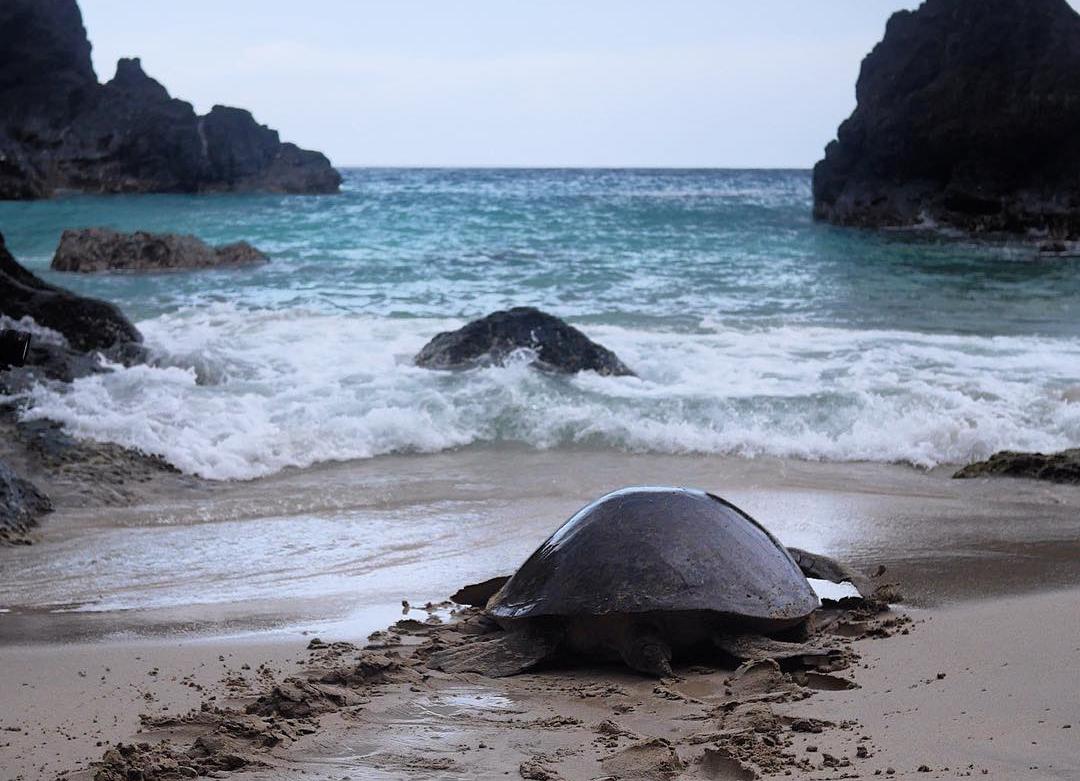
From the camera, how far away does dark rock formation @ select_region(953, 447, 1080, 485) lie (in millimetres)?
6469

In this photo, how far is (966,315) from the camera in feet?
45.5

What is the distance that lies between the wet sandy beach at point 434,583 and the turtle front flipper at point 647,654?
→ 0.13 m

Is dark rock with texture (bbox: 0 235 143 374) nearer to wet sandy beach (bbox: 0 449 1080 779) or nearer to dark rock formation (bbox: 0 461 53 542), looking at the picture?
dark rock formation (bbox: 0 461 53 542)

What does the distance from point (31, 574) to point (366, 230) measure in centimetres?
2233

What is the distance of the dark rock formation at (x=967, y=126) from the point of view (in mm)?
29188

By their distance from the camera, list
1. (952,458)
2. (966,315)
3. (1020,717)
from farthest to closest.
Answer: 1. (966,315)
2. (952,458)
3. (1020,717)

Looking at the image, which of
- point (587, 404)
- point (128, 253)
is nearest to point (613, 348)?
point (587, 404)

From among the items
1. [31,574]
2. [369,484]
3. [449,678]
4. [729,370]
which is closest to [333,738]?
[449,678]

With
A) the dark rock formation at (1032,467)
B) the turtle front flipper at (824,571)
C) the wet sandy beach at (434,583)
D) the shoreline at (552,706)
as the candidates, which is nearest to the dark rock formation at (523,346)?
the wet sandy beach at (434,583)

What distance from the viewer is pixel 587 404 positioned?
28.0 ft

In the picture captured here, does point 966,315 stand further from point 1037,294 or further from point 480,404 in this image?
point 480,404

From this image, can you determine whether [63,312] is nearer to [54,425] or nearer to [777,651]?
[54,425]

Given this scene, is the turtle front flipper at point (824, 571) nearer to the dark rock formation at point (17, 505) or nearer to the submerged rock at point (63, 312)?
the dark rock formation at point (17, 505)

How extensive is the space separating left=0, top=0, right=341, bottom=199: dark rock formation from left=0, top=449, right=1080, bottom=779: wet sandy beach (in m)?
43.9
